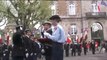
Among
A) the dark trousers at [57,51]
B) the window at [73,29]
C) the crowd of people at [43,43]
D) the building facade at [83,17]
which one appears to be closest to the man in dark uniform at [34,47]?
the crowd of people at [43,43]

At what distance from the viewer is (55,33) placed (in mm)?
9273

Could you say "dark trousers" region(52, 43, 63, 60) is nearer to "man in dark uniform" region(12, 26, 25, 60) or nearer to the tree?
"man in dark uniform" region(12, 26, 25, 60)

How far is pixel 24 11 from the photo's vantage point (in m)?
34.7

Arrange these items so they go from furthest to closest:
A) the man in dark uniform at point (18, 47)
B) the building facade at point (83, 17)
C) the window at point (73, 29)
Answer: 1. the window at point (73, 29)
2. the building facade at point (83, 17)
3. the man in dark uniform at point (18, 47)

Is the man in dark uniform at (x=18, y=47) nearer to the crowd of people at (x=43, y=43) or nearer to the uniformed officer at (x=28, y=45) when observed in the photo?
the crowd of people at (x=43, y=43)

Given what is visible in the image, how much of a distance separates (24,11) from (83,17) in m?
24.5

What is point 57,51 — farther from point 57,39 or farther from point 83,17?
point 83,17

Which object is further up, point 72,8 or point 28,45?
point 72,8

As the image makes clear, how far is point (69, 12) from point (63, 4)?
1623mm

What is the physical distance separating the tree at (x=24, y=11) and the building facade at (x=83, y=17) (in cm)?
2148

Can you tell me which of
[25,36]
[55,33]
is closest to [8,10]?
[25,36]

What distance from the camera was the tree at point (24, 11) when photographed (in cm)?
3500

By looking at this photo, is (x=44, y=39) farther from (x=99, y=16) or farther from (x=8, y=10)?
(x=99, y=16)

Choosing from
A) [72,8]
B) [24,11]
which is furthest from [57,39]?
[72,8]
